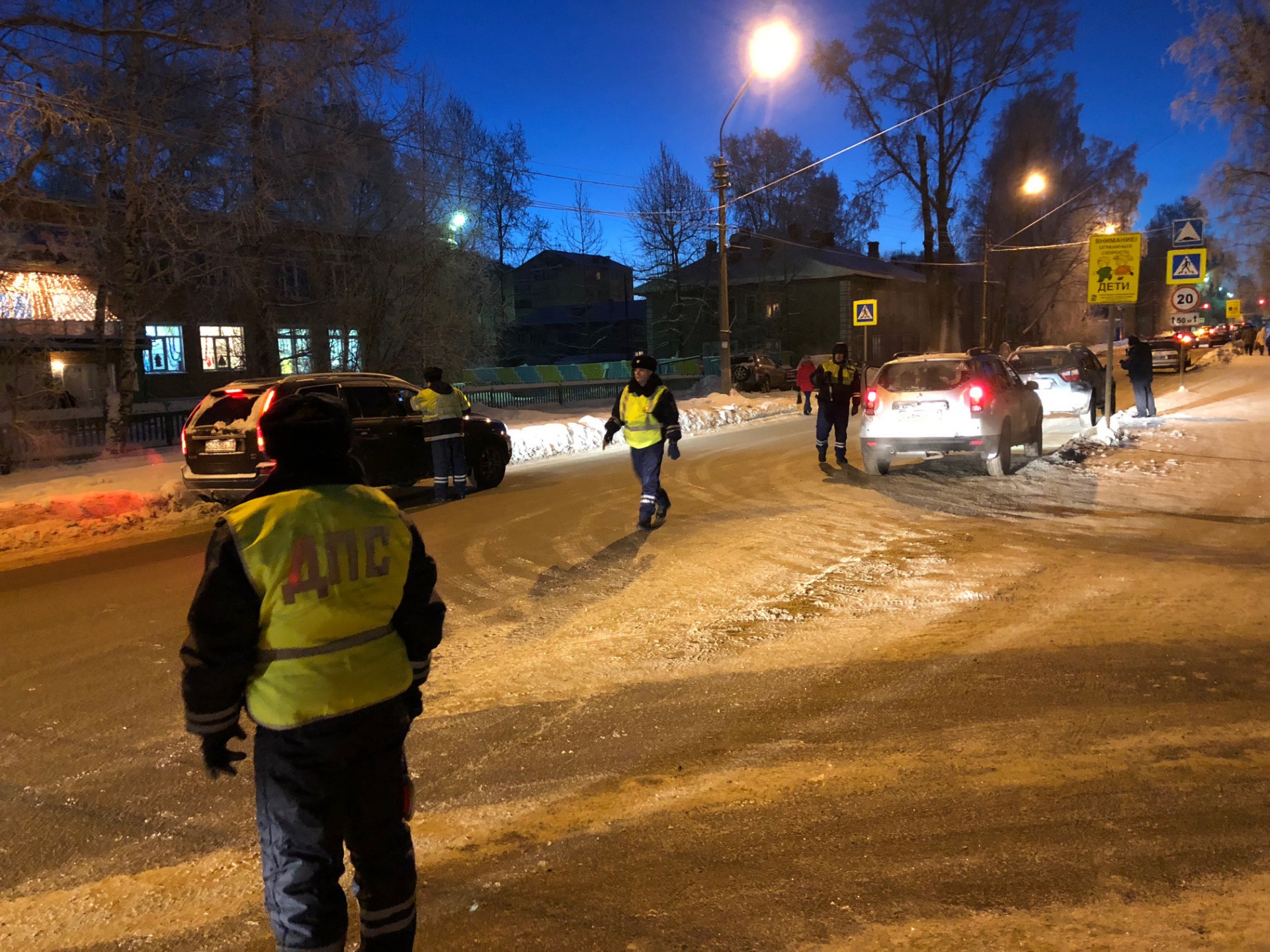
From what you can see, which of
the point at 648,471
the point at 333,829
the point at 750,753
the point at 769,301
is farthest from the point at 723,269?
the point at 333,829

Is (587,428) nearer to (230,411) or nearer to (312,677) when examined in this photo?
(230,411)

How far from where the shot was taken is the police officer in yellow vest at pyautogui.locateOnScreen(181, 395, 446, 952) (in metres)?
2.35

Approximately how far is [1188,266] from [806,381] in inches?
376

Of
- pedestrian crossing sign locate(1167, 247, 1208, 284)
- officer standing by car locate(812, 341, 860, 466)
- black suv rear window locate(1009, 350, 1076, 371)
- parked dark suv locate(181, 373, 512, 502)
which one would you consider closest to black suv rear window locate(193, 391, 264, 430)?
parked dark suv locate(181, 373, 512, 502)

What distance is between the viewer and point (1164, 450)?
13.9 m

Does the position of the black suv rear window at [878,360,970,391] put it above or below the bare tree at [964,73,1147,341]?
below

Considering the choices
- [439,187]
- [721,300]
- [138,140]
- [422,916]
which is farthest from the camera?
[721,300]

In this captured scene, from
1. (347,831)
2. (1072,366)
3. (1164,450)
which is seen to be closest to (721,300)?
(1072,366)

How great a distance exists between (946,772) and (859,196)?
49077 mm

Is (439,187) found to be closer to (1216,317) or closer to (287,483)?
(287,483)

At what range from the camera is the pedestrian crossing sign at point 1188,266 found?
686 inches

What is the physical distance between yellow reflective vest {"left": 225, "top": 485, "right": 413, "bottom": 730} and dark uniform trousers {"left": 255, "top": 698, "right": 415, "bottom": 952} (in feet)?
0.23

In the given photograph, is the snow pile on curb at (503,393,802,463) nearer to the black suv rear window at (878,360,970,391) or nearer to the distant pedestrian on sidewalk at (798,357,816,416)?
the distant pedestrian on sidewalk at (798,357,816,416)

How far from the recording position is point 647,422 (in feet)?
29.9
